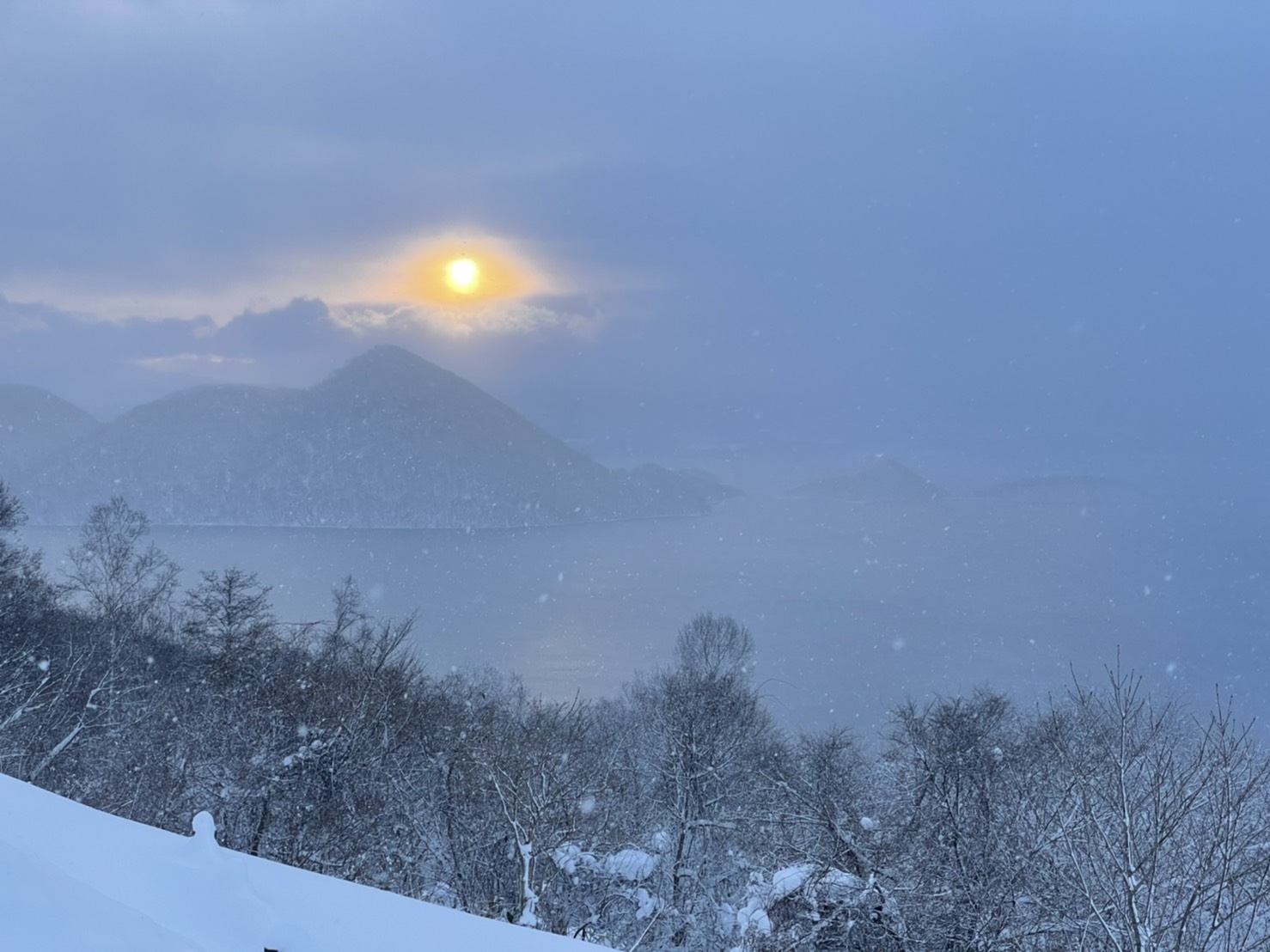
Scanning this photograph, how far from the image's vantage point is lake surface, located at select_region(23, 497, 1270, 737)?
81.3 meters

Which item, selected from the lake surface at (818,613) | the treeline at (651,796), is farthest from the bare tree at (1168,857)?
Answer: the lake surface at (818,613)

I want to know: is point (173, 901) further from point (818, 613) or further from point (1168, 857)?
point (818, 613)

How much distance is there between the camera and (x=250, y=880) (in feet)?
15.0

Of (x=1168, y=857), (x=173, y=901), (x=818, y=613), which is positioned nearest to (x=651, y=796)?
(x=1168, y=857)

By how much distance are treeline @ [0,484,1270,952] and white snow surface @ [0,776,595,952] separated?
5848mm

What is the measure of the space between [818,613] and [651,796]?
10820 cm

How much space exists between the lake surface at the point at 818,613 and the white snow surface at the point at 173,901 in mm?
41384

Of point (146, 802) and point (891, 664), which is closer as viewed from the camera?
point (146, 802)

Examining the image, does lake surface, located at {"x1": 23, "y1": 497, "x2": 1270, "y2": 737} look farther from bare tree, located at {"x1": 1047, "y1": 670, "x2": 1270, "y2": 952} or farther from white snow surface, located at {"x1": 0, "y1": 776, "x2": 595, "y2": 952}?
white snow surface, located at {"x1": 0, "y1": 776, "x2": 595, "y2": 952}

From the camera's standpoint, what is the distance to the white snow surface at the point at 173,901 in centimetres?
329

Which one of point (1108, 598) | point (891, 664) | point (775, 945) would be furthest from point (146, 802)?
point (1108, 598)

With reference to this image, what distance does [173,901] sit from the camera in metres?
4.04

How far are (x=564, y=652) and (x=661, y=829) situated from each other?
238 feet

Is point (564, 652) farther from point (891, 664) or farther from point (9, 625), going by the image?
point (9, 625)
